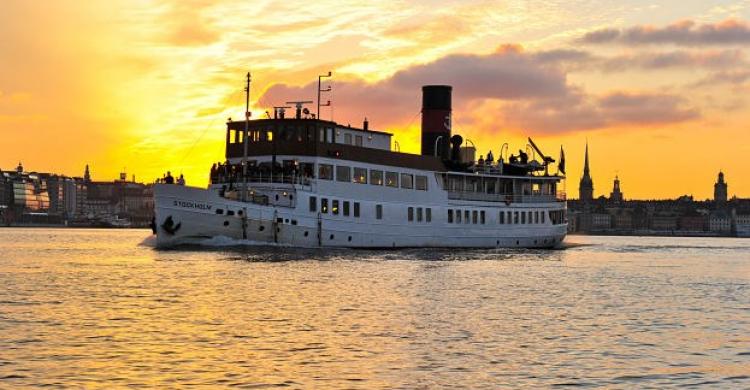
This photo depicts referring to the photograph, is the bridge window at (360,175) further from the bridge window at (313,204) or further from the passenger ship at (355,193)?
the bridge window at (313,204)

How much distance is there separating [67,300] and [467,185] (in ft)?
156

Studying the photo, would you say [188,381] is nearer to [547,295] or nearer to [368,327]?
[368,327]

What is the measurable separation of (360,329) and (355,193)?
38.8 meters

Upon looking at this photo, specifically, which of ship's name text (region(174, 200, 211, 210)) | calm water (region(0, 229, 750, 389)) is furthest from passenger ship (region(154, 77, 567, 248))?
calm water (region(0, 229, 750, 389))

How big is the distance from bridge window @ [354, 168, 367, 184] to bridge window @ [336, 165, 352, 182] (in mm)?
604

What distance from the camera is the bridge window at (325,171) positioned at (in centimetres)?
6397

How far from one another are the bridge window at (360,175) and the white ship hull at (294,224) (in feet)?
5.17

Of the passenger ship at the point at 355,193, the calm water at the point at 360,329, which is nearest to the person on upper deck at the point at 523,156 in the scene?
the passenger ship at the point at 355,193

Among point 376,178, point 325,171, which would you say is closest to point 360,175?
point 376,178

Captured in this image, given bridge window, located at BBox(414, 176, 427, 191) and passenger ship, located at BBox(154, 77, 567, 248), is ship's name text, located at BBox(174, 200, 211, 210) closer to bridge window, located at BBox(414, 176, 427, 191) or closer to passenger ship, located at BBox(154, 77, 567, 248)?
passenger ship, located at BBox(154, 77, 567, 248)

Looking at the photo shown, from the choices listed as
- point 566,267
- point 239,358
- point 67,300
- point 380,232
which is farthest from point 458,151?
point 239,358

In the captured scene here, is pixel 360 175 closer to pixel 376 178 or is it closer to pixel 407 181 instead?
pixel 376 178

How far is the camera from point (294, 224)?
60.8 m

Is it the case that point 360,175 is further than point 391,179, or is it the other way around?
point 391,179
